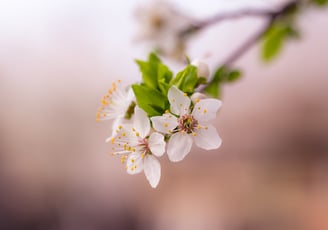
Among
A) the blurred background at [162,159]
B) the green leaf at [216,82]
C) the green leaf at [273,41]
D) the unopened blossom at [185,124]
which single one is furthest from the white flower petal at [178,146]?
the blurred background at [162,159]

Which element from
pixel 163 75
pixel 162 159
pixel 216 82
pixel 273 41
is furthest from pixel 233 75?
pixel 162 159

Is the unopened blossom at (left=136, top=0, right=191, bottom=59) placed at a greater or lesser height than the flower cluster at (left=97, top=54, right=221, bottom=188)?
greater

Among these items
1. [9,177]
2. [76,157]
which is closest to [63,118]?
[76,157]

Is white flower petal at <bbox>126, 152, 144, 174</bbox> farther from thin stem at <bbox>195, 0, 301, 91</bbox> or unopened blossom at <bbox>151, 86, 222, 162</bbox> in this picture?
thin stem at <bbox>195, 0, 301, 91</bbox>

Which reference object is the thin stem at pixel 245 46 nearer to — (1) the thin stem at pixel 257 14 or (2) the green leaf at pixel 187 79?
(1) the thin stem at pixel 257 14

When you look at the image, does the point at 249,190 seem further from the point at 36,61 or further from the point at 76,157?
the point at 36,61

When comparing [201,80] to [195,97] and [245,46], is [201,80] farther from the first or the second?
[245,46]

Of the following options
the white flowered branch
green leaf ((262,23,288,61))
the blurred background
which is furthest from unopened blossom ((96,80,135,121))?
the blurred background
